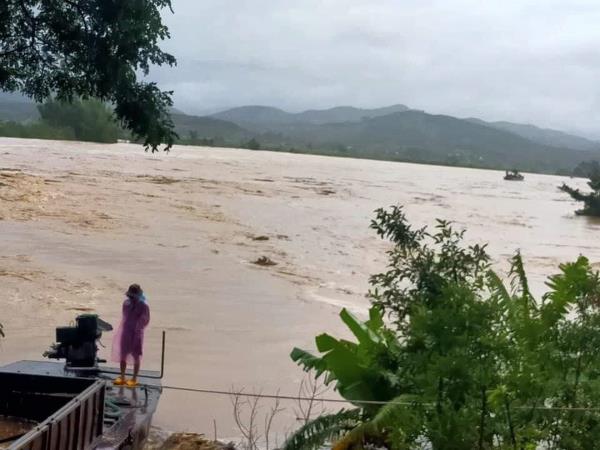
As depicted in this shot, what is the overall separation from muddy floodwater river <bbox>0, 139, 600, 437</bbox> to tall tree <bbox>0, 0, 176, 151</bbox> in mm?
4845

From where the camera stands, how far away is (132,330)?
27.7 ft

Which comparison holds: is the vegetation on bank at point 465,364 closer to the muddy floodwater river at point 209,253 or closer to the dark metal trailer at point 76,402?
the dark metal trailer at point 76,402

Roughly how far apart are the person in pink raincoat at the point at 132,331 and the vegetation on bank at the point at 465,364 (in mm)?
1969

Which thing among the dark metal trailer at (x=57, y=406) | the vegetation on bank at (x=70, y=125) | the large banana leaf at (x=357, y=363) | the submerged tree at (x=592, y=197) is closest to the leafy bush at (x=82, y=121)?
the vegetation on bank at (x=70, y=125)

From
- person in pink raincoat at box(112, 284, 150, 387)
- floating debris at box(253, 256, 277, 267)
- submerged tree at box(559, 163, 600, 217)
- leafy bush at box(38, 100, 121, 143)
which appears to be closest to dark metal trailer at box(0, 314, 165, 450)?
person in pink raincoat at box(112, 284, 150, 387)

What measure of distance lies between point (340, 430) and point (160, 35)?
12.7 ft

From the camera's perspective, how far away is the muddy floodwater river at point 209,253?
1338 cm

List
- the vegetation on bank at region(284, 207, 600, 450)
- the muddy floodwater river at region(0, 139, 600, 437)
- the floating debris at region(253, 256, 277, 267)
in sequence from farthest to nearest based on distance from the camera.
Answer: the floating debris at region(253, 256, 277, 267)
the muddy floodwater river at region(0, 139, 600, 437)
the vegetation on bank at region(284, 207, 600, 450)

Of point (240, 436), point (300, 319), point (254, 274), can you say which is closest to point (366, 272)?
point (254, 274)

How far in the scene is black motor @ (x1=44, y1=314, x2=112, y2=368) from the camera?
836 centimetres

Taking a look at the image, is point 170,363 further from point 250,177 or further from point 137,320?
point 250,177

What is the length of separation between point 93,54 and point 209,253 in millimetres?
16131

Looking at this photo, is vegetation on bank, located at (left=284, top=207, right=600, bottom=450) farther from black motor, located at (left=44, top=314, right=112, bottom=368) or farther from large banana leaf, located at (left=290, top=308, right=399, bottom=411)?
black motor, located at (left=44, top=314, right=112, bottom=368)

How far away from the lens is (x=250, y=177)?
1859 inches
